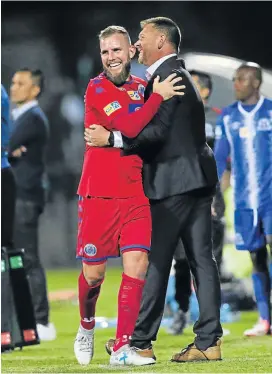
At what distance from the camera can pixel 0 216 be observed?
7832 mm

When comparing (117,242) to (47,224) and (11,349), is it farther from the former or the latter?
(47,224)

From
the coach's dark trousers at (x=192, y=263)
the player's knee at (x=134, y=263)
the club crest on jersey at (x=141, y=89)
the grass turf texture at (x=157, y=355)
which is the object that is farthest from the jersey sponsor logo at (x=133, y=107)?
the grass turf texture at (x=157, y=355)

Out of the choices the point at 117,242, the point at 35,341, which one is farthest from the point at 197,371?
the point at 35,341

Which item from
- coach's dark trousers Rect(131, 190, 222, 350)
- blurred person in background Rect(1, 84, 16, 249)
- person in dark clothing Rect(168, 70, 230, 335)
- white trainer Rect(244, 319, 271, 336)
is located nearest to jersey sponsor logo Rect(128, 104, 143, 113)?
coach's dark trousers Rect(131, 190, 222, 350)

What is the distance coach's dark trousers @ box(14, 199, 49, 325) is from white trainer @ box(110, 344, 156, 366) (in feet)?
8.22

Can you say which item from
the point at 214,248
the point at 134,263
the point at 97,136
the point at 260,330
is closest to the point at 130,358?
the point at 134,263

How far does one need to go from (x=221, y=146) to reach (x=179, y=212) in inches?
85.7

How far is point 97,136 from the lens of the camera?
6410 millimetres

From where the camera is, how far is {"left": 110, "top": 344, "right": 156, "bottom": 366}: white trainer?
21.1 ft

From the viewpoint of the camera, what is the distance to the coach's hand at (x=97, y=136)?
252 inches

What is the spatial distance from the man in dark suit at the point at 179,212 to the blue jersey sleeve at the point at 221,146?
2.03 metres

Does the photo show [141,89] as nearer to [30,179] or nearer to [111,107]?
[111,107]

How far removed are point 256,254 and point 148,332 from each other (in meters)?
2.23

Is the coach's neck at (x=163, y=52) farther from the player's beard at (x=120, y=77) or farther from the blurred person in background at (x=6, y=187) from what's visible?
the blurred person in background at (x=6, y=187)
